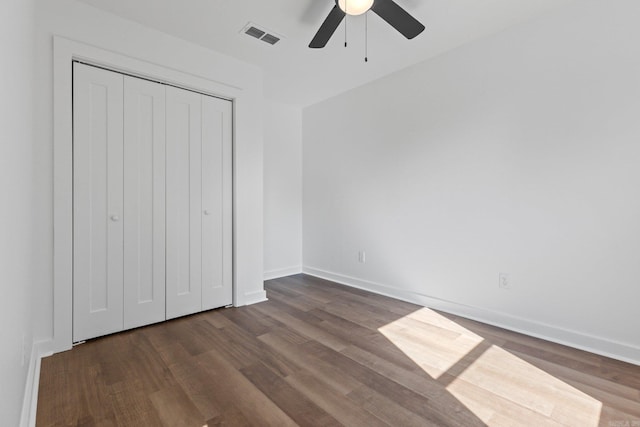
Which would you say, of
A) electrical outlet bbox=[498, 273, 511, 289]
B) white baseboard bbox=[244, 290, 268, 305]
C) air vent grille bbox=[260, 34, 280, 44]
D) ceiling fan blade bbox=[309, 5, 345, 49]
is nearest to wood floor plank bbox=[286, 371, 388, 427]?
white baseboard bbox=[244, 290, 268, 305]

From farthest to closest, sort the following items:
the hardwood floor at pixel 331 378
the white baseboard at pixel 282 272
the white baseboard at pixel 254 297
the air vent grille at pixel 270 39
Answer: the white baseboard at pixel 282 272
the white baseboard at pixel 254 297
the air vent grille at pixel 270 39
the hardwood floor at pixel 331 378

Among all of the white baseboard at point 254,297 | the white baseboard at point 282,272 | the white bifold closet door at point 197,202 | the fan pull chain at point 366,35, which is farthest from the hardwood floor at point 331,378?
the fan pull chain at point 366,35

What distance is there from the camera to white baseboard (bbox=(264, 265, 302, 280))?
4218mm

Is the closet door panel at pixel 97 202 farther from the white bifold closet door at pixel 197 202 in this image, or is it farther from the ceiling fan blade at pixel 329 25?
the ceiling fan blade at pixel 329 25

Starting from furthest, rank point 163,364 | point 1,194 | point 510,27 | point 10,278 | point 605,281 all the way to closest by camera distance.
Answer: point 510,27
point 605,281
point 163,364
point 10,278
point 1,194

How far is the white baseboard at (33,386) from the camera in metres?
1.37

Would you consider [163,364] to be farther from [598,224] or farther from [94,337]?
[598,224]

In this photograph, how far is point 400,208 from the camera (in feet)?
11.0

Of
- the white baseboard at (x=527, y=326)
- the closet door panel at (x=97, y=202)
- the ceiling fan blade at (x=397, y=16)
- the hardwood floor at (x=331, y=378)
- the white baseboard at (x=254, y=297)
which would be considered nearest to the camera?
the hardwood floor at (x=331, y=378)

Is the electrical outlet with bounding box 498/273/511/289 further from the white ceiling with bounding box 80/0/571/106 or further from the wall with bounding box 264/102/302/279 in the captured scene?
the wall with bounding box 264/102/302/279

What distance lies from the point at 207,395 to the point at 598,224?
2.80m

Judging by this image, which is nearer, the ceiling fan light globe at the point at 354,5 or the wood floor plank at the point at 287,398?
the wood floor plank at the point at 287,398

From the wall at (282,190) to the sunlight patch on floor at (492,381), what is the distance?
86.8 inches

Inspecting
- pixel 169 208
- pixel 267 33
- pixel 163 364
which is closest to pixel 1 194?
pixel 163 364
